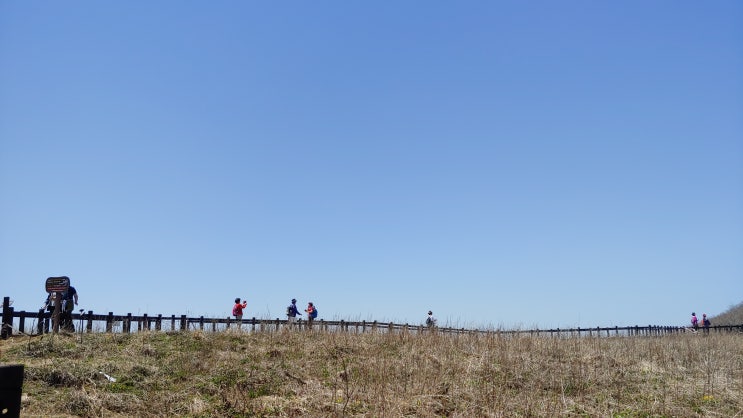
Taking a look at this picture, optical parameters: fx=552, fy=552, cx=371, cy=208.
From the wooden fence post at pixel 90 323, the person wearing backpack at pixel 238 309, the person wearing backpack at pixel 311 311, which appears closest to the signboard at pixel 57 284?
the wooden fence post at pixel 90 323

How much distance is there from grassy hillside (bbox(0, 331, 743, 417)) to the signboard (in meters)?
2.83

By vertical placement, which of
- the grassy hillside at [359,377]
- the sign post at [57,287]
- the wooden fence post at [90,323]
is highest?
the sign post at [57,287]

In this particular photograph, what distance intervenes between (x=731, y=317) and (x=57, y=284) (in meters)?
78.4

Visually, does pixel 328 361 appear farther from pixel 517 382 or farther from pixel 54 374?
pixel 54 374

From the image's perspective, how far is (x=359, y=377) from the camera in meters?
12.5

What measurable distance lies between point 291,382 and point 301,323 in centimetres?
871

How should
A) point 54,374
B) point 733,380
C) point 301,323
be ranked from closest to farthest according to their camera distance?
1. point 54,374
2. point 733,380
3. point 301,323

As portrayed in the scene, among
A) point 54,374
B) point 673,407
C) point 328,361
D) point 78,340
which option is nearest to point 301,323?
point 328,361

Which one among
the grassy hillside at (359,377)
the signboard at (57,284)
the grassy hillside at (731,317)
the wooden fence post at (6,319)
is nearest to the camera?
the grassy hillside at (359,377)

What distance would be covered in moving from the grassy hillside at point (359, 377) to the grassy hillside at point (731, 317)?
59105mm

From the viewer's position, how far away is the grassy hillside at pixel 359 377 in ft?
35.5

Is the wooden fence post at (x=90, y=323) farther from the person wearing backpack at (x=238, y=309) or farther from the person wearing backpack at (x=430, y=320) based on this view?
the person wearing backpack at (x=430, y=320)

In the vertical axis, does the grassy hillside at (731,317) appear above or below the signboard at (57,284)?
below

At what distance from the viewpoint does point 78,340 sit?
52.9 ft
